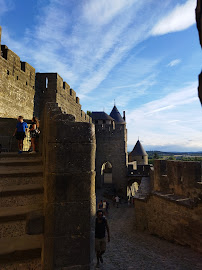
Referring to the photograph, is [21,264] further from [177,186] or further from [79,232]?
[177,186]

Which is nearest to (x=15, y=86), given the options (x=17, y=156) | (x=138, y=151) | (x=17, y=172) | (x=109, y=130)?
(x=17, y=156)

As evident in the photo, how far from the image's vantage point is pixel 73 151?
2.40 metres

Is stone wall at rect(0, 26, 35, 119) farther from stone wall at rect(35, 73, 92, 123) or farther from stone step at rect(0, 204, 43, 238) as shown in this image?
stone step at rect(0, 204, 43, 238)

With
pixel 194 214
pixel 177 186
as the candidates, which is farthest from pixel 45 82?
pixel 194 214

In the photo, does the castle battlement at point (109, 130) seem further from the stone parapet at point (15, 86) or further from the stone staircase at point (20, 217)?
the stone staircase at point (20, 217)

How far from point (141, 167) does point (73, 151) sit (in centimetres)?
2173

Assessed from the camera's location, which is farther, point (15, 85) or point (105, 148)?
point (105, 148)

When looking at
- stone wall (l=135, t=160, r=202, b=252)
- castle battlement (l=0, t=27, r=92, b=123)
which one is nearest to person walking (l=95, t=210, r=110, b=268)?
castle battlement (l=0, t=27, r=92, b=123)

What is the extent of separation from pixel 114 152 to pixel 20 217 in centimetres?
2042

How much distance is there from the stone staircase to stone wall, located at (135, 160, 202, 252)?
643 centimetres

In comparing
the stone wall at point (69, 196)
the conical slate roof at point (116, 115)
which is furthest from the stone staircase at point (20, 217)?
the conical slate roof at point (116, 115)

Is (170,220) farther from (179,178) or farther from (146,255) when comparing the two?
(146,255)

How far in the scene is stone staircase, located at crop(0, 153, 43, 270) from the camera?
202 centimetres

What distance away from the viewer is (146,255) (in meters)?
6.19
